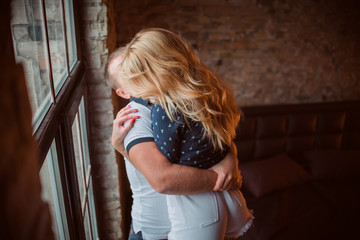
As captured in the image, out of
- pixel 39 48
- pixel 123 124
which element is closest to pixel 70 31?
pixel 39 48

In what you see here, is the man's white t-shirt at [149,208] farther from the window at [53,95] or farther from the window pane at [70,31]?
the window pane at [70,31]

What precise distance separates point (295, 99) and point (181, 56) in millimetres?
2620

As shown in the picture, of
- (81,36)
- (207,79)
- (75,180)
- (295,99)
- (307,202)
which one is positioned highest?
(81,36)

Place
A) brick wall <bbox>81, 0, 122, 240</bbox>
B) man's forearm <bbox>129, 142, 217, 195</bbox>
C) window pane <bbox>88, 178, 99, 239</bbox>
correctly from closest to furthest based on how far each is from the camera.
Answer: man's forearm <bbox>129, 142, 217, 195</bbox> → brick wall <bbox>81, 0, 122, 240</bbox> → window pane <bbox>88, 178, 99, 239</bbox>

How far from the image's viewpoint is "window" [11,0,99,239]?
2.50 feet

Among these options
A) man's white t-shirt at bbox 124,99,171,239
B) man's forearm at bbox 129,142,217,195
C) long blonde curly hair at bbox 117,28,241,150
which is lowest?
man's white t-shirt at bbox 124,99,171,239

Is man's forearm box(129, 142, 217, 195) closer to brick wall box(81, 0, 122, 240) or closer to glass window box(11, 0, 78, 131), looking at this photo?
glass window box(11, 0, 78, 131)

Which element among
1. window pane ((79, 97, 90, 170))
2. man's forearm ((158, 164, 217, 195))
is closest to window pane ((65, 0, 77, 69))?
window pane ((79, 97, 90, 170))

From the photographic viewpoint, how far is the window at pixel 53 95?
0.76 metres

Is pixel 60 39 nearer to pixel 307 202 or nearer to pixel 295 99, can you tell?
pixel 307 202

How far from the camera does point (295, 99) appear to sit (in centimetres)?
324

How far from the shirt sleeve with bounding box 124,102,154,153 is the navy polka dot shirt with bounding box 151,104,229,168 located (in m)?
0.03

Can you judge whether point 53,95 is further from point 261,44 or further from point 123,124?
point 261,44

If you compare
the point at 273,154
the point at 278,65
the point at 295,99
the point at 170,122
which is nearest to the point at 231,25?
the point at 278,65
